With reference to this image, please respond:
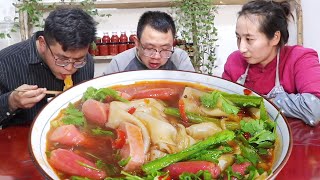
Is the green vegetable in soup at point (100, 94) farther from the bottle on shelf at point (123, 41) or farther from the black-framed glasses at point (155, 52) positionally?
the bottle on shelf at point (123, 41)

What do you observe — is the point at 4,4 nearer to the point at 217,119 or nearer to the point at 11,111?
the point at 11,111

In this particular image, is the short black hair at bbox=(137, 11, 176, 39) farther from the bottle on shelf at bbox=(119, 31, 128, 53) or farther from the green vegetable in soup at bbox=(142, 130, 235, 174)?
the bottle on shelf at bbox=(119, 31, 128, 53)

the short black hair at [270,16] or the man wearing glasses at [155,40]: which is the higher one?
the short black hair at [270,16]

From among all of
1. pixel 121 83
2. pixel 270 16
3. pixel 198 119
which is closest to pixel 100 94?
pixel 121 83

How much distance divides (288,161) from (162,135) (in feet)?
1.75

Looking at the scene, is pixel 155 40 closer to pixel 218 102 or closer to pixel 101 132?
pixel 218 102

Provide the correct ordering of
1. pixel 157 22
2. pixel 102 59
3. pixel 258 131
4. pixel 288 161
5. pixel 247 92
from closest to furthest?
1. pixel 258 131
2. pixel 288 161
3. pixel 247 92
4. pixel 157 22
5. pixel 102 59

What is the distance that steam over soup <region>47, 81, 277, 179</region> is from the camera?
117cm

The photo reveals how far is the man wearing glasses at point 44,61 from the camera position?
186cm

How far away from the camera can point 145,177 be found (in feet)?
3.68

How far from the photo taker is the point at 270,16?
226 centimetres

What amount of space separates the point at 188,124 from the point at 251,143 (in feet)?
0.93

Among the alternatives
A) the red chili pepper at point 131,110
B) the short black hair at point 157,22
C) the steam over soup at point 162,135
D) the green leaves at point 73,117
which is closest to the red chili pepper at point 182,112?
the steam over soup at point 162,135

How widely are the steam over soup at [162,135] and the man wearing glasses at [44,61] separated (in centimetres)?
36
